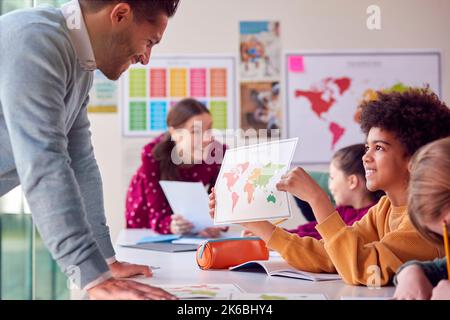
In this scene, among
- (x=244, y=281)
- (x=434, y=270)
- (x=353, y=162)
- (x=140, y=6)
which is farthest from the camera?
(x=353, y=162)

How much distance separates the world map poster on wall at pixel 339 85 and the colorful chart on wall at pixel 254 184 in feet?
7.74

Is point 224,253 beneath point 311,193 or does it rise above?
beneath

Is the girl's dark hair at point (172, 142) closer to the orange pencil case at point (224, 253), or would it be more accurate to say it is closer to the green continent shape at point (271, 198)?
the orange pencil case at point (224, 253)

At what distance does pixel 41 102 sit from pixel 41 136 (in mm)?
52

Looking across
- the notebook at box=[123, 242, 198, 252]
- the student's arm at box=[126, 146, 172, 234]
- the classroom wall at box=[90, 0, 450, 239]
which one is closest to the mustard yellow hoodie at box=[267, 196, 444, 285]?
the notebook at box=[123, 242, 198, 252]

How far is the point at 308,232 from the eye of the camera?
2016 millimetres

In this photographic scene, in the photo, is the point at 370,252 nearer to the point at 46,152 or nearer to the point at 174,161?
the point at 46,152

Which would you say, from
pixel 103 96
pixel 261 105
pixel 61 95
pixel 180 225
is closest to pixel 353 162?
pixel 180 225

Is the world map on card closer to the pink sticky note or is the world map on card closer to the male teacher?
the male teacher

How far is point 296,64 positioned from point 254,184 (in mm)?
2469

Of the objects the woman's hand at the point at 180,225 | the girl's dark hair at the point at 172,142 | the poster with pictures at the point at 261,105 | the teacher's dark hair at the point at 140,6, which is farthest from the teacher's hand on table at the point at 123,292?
the poster with pictures at the point at 261,105

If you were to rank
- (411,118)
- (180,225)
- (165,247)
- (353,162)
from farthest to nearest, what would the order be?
(180,225)
(353,162)
(165,247)
(411,118)

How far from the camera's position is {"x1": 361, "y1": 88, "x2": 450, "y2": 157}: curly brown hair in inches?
55.6

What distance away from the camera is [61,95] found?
1.05 metres
